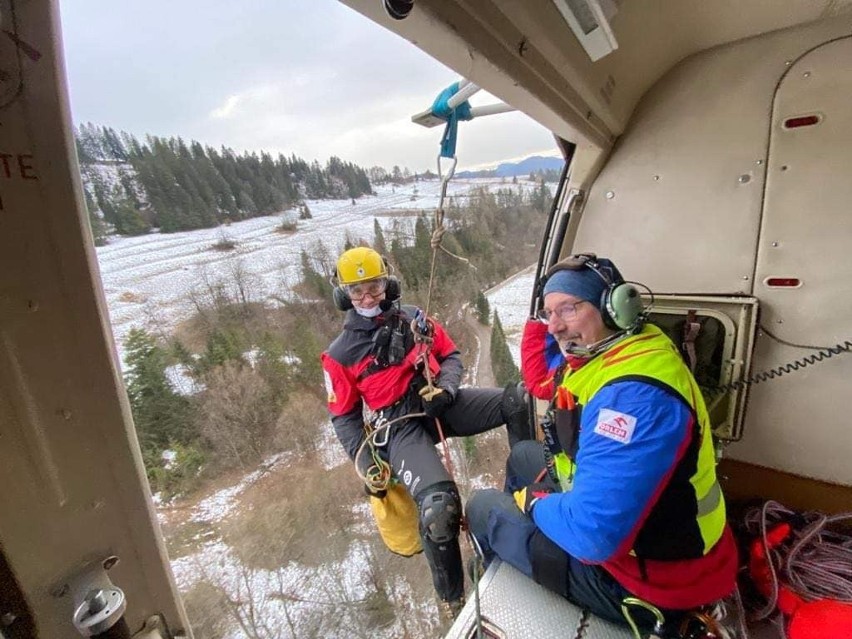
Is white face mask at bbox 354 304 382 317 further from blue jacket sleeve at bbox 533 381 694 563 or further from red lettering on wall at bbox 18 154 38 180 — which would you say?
red lettering on wall at bbox 18 154 38 180

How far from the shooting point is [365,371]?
6.72ft

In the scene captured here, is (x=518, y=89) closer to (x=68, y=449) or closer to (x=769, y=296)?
(x=68, y=449)

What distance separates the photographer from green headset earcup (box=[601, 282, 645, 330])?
1.17 m

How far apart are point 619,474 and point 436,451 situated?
3.72ft

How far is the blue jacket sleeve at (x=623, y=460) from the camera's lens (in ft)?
3.17

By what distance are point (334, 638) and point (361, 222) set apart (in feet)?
41.2

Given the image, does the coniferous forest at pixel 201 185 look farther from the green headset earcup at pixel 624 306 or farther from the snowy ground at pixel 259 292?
the green headset earcup at pixel 624 306

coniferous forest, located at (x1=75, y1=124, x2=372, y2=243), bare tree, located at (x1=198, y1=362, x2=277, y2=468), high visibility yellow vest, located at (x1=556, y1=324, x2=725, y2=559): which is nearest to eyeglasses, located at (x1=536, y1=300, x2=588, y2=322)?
high visibility yellow vest, located at (x1=556, y1=324, x2=725, y2=559)

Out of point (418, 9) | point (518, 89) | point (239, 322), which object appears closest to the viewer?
point (418, 9)

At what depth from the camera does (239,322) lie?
1338 centimetres

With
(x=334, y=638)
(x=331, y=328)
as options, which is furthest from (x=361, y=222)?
(x=334, y=638)

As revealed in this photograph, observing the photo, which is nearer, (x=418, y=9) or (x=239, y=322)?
(x=418, y=9)

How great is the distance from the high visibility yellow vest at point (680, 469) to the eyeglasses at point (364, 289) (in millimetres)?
1214

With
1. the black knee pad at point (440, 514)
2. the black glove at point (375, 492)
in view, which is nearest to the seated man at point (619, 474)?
the black knee pad at point (440, 514)
